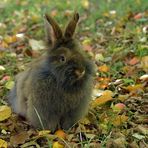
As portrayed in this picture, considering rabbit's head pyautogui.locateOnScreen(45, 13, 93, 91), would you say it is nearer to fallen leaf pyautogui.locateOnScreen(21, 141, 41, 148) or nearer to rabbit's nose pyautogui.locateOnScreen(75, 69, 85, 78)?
rabbit's nose pyautogui.locateOnScreen(75, 69, 85, 78)

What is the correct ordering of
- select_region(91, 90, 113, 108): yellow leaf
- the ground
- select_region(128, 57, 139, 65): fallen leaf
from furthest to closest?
select_region(128, 57, 139, 65): fallen leaf → select_region(91, 90, 113, 108): yellow leaf → the ground

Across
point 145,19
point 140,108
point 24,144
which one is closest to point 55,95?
point 24,144

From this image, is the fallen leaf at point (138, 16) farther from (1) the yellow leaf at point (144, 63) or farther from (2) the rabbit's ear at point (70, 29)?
(2) the rabbit's ear at point (70, 29)

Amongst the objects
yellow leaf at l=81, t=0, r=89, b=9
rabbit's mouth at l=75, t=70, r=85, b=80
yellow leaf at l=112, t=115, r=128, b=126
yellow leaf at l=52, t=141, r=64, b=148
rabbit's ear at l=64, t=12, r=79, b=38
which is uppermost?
rabbit's ear at l=64, t=12, r=79, b=38

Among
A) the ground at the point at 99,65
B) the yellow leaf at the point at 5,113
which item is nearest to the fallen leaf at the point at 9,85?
the ground at the point at 99,65

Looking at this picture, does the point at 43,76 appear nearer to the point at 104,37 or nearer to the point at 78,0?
the point at 104,37

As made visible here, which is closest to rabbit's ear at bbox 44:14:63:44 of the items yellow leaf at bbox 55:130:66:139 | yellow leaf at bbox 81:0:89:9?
yellow leaf at bbox 55:130:66:139

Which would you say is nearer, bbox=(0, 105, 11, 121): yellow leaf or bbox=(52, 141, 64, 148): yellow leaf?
bbox=(52, 141, 64, 148): yellow leaf

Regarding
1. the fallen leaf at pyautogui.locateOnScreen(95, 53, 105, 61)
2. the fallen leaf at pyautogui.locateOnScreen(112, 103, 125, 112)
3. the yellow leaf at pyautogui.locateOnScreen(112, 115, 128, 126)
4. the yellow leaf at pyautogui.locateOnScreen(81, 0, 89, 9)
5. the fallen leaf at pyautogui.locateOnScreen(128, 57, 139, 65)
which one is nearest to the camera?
the yellow leaf at pyautogui.locateOnScreen(112, 115, 128, 126)
